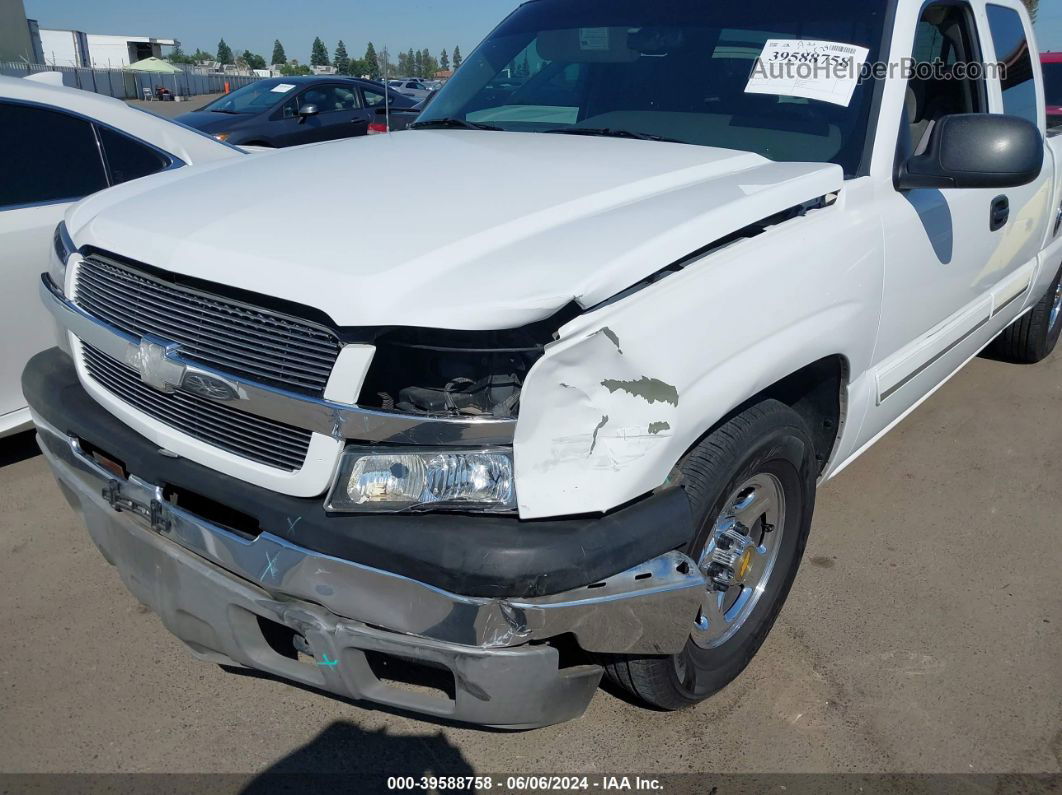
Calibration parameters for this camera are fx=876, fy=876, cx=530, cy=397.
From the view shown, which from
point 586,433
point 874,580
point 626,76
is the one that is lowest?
point 874,580

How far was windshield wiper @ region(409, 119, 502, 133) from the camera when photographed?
3.29 metres

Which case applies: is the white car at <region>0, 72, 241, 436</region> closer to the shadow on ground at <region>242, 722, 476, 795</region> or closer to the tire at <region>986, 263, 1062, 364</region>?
the shadow on ground at <region>242, 722, 476, 795</region>

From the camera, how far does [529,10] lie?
3.70 metres

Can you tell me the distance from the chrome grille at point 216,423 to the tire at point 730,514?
Answer: 87 cm

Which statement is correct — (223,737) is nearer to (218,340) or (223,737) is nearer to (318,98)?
(218,340)

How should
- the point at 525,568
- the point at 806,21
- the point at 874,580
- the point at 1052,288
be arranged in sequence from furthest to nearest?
the point at 1052,288
the point at 874,580
the point at 806,21
the point at 525,568

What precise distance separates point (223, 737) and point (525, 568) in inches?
47.5

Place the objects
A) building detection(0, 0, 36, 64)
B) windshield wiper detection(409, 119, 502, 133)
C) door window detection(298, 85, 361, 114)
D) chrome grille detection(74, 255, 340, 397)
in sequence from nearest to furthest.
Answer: chrome grille detection(74, 255, 340, 397), windshield wiper detection(409, 119, 502, 133), door window detection(298, 85, 361, 114), building detection(0, 0, 36, 64)

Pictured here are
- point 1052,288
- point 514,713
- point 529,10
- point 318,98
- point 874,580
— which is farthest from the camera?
point 318,98

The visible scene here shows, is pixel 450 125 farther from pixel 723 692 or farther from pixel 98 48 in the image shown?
pixel 98 48

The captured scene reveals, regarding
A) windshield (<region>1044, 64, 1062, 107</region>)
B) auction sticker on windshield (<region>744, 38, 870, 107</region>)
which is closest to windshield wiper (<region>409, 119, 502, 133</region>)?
auction sticker on windshield (<region>744, 38, 870, 107</region>)

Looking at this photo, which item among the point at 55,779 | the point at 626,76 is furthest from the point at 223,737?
the point at 626,76

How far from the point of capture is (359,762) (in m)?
2.29

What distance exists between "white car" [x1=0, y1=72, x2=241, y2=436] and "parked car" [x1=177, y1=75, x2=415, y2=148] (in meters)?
6.53
